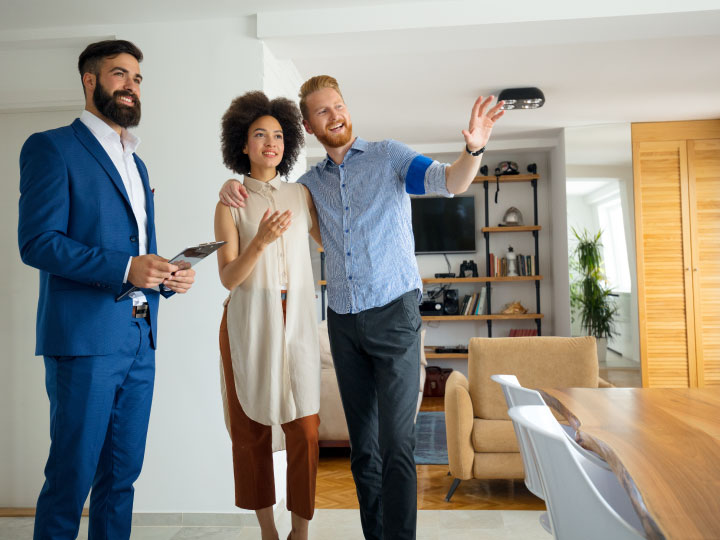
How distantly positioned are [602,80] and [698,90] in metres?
0.95

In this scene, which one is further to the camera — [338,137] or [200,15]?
[200,15]

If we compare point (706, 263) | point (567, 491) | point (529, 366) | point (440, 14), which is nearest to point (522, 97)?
point (440, 14)

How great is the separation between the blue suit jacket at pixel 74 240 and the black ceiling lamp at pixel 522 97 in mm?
3897

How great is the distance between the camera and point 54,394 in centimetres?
179

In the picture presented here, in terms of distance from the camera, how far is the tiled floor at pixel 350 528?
9.88 feet

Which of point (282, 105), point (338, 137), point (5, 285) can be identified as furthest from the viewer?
point (5, 285)

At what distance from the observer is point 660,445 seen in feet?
4.64

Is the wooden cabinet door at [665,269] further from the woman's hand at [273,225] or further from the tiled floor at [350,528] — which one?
the woman's hand at [273,225]

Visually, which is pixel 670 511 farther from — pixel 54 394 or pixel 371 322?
pixel 54 394

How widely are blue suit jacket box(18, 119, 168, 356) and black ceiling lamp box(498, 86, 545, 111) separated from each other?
12.8ft

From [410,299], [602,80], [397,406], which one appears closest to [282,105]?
[410,299]

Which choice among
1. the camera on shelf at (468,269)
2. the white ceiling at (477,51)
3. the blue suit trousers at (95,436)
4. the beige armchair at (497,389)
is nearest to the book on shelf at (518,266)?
the camera on shelf at (468,269)

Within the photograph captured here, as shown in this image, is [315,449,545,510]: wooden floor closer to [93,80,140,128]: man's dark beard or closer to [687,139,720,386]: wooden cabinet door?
[93,80,140,128]: man's dark beard

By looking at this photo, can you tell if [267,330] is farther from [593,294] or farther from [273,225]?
[593,294]
